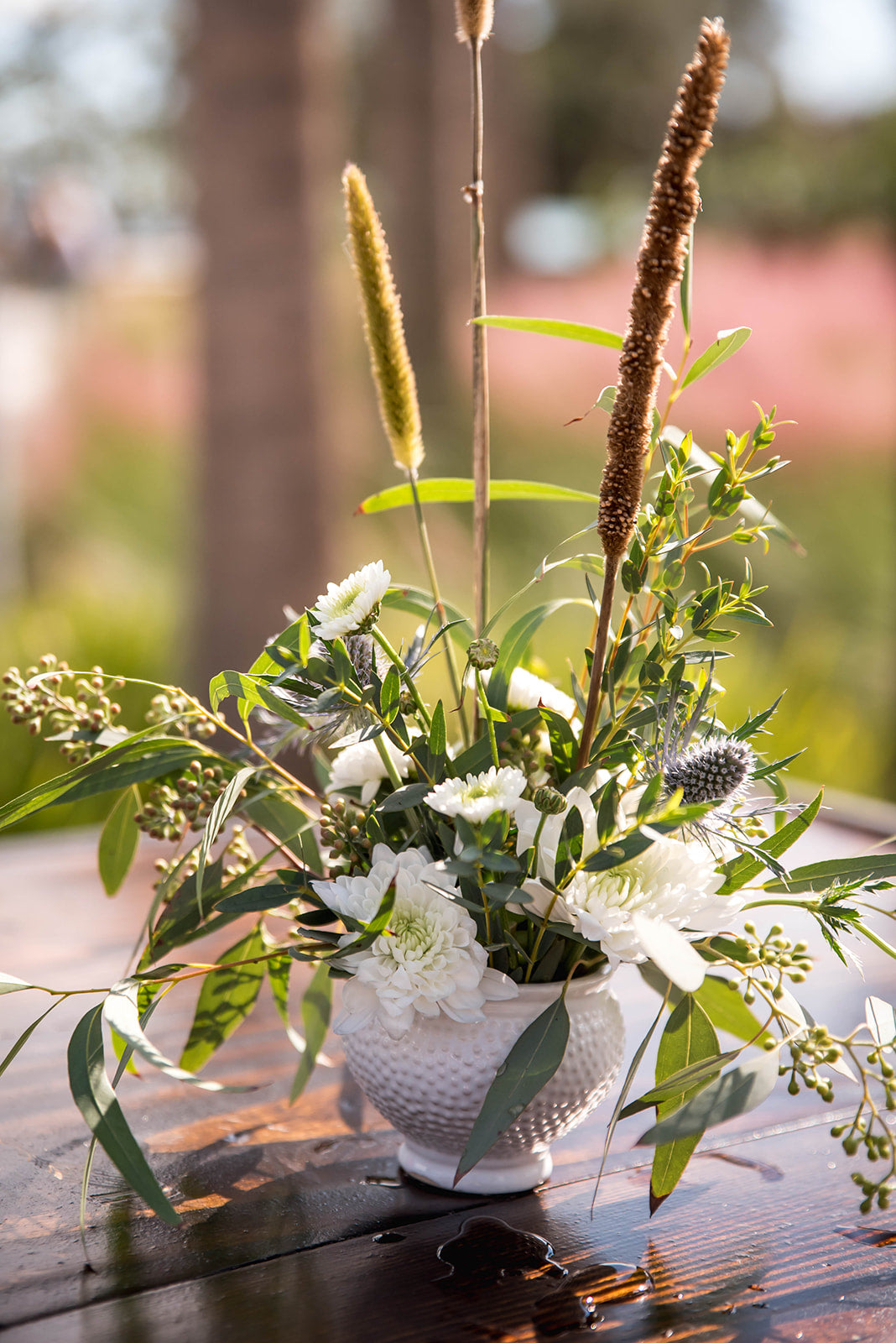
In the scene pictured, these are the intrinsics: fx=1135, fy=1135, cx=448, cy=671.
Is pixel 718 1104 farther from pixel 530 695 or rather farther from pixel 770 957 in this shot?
pixel 530 695

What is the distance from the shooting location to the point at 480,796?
517 mm

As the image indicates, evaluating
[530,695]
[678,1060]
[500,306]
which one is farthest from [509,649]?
[500,306]

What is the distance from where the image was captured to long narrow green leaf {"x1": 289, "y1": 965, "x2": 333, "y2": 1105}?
705 millimetres

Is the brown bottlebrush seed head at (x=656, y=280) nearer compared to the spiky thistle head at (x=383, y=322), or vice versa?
the brown bottlebrush seed head at (x=656, y=280)

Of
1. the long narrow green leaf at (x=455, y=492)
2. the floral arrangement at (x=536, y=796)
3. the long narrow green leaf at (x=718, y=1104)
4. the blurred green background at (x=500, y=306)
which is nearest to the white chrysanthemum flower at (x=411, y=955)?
the floral arrangement at (x=536, y=796)

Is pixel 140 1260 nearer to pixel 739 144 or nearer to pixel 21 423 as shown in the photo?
pixel 21 423

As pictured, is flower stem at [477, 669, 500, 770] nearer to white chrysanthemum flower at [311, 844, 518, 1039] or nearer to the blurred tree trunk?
white chrysanthemum flower at [311, 844, 518, 1039]

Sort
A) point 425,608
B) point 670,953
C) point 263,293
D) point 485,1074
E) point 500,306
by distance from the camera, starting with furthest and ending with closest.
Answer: point 500,306 → point 263,293 → point 425,608 → point 485,1074 → point 670,953

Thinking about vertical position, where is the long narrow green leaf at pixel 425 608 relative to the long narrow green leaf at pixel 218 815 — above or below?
above

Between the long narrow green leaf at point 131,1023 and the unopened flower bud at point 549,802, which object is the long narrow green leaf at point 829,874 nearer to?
the unopened flower bud at point 549,802

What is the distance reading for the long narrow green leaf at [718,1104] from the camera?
0.47 meters

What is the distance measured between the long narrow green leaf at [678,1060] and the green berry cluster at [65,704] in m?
0.34

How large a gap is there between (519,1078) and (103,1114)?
0.63 feet

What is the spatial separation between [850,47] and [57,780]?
6.58m
